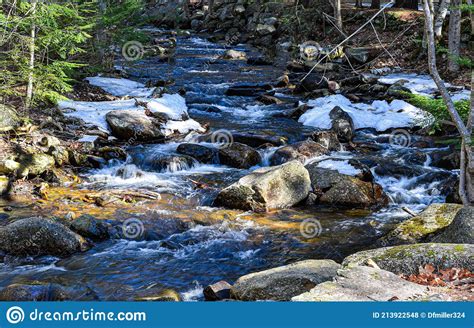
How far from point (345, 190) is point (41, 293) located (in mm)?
6612

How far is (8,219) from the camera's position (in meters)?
8.89

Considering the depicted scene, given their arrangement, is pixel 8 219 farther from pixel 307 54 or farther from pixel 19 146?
pixel 307 54

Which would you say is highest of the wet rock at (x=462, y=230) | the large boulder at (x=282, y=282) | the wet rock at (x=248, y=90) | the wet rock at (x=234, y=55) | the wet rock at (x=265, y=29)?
the wet rock at (x=265, y=29)

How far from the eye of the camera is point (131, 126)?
13.4m

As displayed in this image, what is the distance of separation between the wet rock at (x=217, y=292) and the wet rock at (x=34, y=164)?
6.09 m

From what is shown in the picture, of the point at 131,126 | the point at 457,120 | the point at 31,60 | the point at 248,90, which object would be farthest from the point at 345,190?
the point at 248,90

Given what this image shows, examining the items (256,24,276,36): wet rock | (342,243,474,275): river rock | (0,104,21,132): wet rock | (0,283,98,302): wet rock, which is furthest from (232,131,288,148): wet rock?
(256,24,276,36): wet rock

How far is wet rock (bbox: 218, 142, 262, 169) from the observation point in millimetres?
12469

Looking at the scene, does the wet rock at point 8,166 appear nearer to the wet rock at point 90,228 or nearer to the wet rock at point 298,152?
the wet rock at point 90,228
